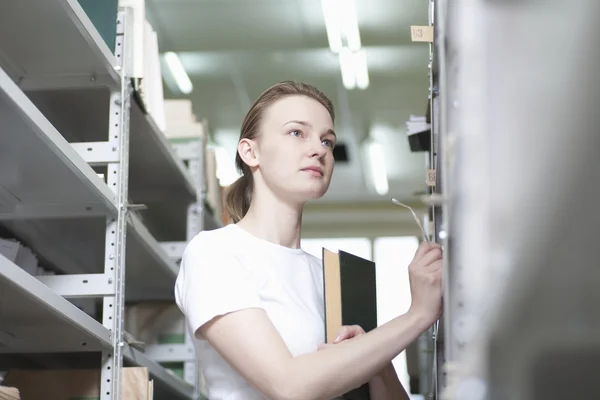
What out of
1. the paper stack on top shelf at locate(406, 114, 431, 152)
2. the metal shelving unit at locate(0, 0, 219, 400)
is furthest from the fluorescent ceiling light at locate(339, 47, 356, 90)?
the paper stack on top shelf at locate(406, 114, 431, 152)

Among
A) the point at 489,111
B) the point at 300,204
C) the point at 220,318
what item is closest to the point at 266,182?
the point at 300,204

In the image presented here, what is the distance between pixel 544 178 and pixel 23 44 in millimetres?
2027

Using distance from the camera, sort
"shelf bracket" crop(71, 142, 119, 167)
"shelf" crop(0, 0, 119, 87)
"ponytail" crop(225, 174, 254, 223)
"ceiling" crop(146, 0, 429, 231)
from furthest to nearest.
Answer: "ceiling" crop(146, 0, 429, 231) → "shelf bracket" crop(71, 142, 119, 167) → "shelf" crop(0, 0, 119, 87) → "ponytail" crop(225, 174, 254, 223)

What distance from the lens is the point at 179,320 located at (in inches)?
145

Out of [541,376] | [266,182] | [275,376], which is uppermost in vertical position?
[266,182]

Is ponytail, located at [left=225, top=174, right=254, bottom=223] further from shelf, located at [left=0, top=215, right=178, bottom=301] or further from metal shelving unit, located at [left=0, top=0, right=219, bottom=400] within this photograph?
shelf, located at [left=0, top=215, right=178, bottom=301]

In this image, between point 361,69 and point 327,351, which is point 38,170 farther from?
point 361,69

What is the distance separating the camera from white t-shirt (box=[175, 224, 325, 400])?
1.54m

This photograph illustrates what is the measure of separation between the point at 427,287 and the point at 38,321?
125 cm

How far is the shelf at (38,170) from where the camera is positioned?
199cm

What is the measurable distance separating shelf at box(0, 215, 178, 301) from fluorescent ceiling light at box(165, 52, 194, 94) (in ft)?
8.27

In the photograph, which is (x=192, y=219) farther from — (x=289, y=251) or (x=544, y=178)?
(x=544, y=178)

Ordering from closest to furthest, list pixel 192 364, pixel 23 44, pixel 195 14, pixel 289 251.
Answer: pixel 289 251 → pixel 23 44 → pixel 192 364 → pixel 195 14

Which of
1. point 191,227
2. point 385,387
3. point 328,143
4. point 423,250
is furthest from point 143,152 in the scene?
point 423,250
